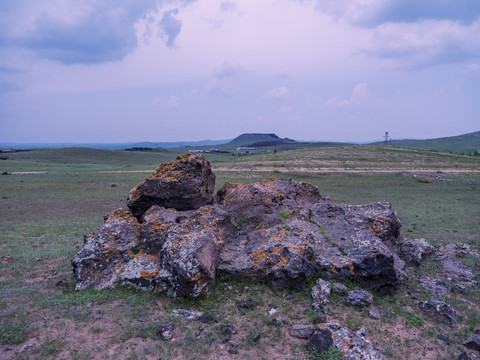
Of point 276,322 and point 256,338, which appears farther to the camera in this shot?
point 276,322

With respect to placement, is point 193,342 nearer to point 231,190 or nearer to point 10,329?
point 10,329

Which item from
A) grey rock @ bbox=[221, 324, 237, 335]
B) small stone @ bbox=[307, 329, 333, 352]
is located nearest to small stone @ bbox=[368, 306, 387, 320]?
small stone @ bbox=[307, 329, 333, 352]

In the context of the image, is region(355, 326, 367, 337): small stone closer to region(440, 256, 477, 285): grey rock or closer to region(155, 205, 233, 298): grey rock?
region(155, 205, 233, 298): grey rock

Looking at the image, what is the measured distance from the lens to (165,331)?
561 centimetres

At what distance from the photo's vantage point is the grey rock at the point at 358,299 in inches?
255

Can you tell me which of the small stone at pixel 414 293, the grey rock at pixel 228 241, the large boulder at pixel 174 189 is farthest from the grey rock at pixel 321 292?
the large boulder at pixel 174 189

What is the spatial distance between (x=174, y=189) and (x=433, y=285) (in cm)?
741

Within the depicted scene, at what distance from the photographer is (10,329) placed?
5.57 meters

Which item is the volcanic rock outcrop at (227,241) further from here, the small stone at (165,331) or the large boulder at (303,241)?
the small stone at (165,331)

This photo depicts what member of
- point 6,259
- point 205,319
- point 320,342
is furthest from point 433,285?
point 6,259

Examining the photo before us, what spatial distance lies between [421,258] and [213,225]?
244 inches

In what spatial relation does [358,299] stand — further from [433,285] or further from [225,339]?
[225,339]

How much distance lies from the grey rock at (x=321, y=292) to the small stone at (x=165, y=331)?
2.99 metres

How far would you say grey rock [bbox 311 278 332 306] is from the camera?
6.51 m
